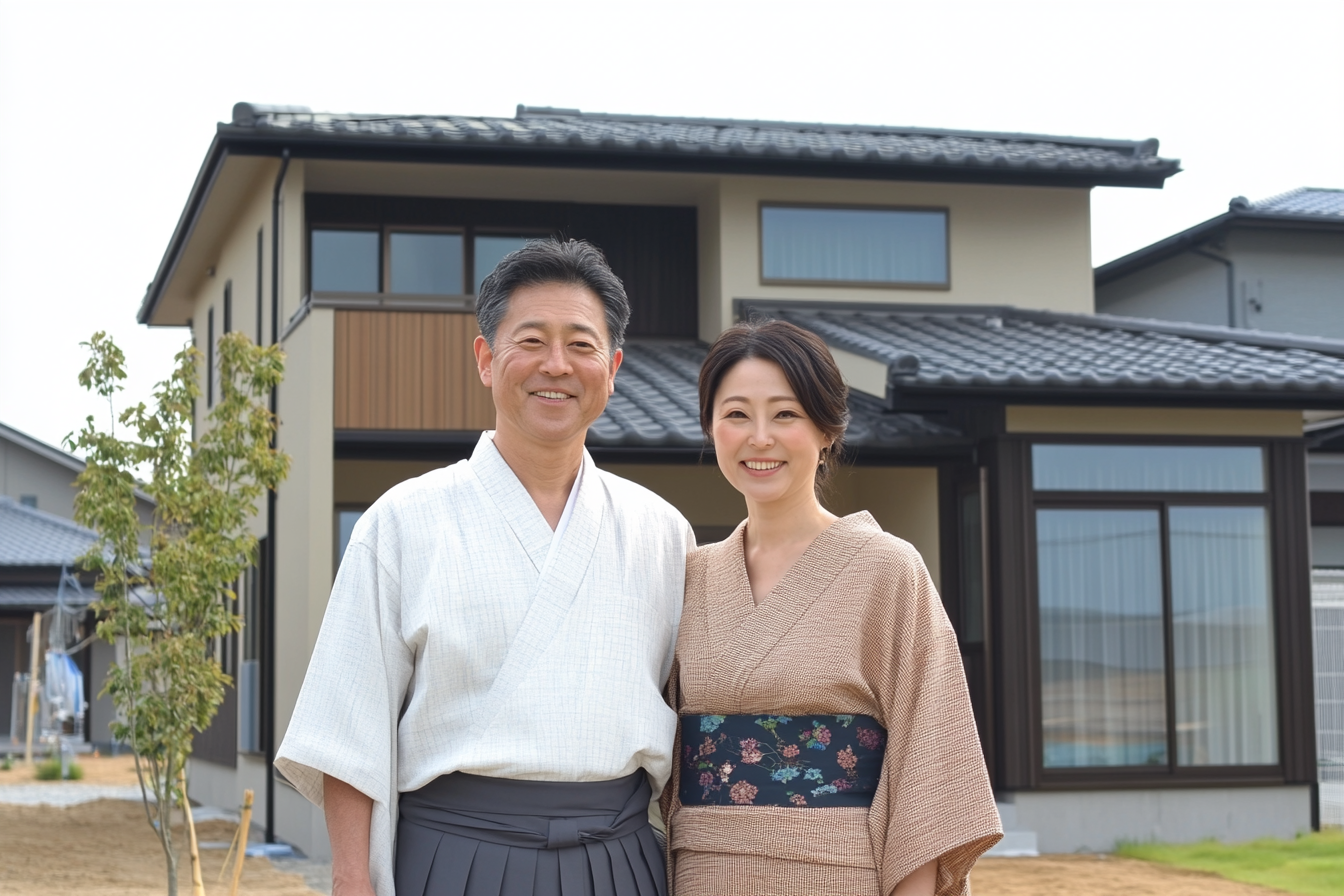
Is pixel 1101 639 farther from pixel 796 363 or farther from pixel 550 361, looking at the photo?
pixel 550 361

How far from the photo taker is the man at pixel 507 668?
2732 millimetres

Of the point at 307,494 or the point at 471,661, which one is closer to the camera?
the point at 471,661

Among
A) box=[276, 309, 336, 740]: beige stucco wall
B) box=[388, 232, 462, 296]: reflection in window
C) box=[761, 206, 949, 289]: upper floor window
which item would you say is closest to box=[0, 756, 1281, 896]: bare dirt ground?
box=[276, 309, 336, 740]: beige stucco wall

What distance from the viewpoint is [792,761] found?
2.83 meters

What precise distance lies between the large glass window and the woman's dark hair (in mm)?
7165

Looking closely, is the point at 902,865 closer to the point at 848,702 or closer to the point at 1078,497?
the point at 848,702

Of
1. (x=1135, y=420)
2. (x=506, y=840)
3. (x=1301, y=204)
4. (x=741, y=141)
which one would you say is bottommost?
(x=506, y=840)

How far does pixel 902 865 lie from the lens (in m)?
2.74

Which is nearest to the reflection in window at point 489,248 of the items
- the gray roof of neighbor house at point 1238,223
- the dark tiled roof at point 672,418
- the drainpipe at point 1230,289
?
the dark tiled roof at point 672,418

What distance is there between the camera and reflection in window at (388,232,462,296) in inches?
477

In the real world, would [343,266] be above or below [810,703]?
above

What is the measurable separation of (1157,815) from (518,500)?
26.1 ft

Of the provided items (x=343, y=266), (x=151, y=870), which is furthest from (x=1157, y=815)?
(x=343, y=266)

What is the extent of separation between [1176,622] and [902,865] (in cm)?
781
